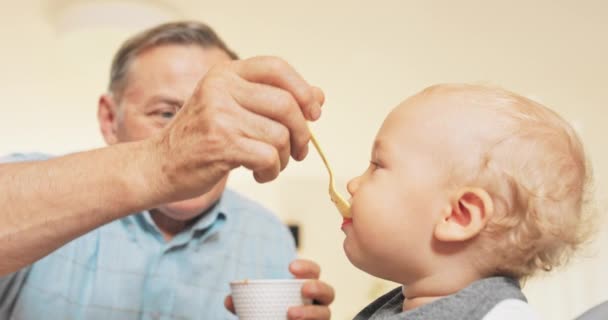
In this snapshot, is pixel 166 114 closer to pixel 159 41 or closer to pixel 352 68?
pixel 159 41

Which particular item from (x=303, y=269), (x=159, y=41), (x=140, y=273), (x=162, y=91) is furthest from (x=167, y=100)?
(x=303, y=269)

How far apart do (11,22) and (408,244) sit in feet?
6.84

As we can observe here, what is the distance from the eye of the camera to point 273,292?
86 centimetres

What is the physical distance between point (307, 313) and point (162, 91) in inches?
29.5

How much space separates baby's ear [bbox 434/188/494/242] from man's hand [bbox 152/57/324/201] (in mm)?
236

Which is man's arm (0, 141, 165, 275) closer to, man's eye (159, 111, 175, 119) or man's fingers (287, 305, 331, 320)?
man's fingers (287, 305, 331, 320)

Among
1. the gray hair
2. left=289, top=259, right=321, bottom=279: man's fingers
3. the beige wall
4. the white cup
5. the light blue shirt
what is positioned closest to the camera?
the white cup

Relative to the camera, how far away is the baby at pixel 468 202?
2.35 feet

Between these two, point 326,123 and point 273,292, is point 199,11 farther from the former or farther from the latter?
point 273,292

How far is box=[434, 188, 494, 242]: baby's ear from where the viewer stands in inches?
28.5

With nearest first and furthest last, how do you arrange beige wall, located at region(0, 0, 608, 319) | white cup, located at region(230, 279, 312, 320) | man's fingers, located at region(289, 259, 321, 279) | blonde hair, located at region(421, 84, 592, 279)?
blonde hair, located at region(421, 84, 592, 279), white cup, located at region(230, 279, 312, 320), man's fingers, located at region(289, 259, 321, 279), beige wall, located at region(0, 0, 608, 319)

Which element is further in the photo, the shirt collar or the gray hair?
the gray hair

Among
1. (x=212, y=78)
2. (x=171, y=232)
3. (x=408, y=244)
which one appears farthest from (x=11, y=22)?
(x=408, y=244)

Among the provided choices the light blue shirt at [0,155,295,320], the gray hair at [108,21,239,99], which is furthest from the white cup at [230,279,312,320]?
the gray hair at [108,21,239,99]
